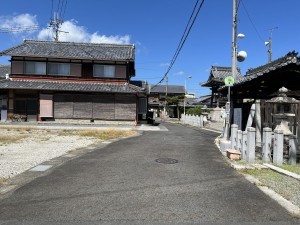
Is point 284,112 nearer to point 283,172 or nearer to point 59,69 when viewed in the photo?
point 283,172

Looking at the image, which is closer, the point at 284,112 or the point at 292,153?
the point at 292,153

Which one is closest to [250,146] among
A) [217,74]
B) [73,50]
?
[73,50]

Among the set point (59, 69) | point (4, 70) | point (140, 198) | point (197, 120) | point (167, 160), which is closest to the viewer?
point (140, 198)

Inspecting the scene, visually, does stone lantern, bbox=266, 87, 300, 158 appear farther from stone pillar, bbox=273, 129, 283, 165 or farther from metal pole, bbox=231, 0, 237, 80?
metal pole, bbox=231, 0, 237, 80

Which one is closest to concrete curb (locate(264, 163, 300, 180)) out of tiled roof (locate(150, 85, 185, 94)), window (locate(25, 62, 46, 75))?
window (locate(25, 62, 46, 75))

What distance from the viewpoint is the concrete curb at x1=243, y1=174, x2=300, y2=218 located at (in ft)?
16.2

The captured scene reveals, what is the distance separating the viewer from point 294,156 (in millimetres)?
9000

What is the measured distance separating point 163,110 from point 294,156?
49.2 metres

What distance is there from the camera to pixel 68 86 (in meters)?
27.5

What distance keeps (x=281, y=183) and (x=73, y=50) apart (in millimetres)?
27113

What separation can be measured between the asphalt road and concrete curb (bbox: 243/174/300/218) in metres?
0.11

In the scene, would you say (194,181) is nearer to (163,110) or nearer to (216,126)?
(216,126)

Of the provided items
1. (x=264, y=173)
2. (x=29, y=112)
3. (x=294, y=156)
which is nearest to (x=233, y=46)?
(x=294, y=156)

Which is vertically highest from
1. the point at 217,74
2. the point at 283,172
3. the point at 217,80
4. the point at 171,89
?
the point at 171,89
